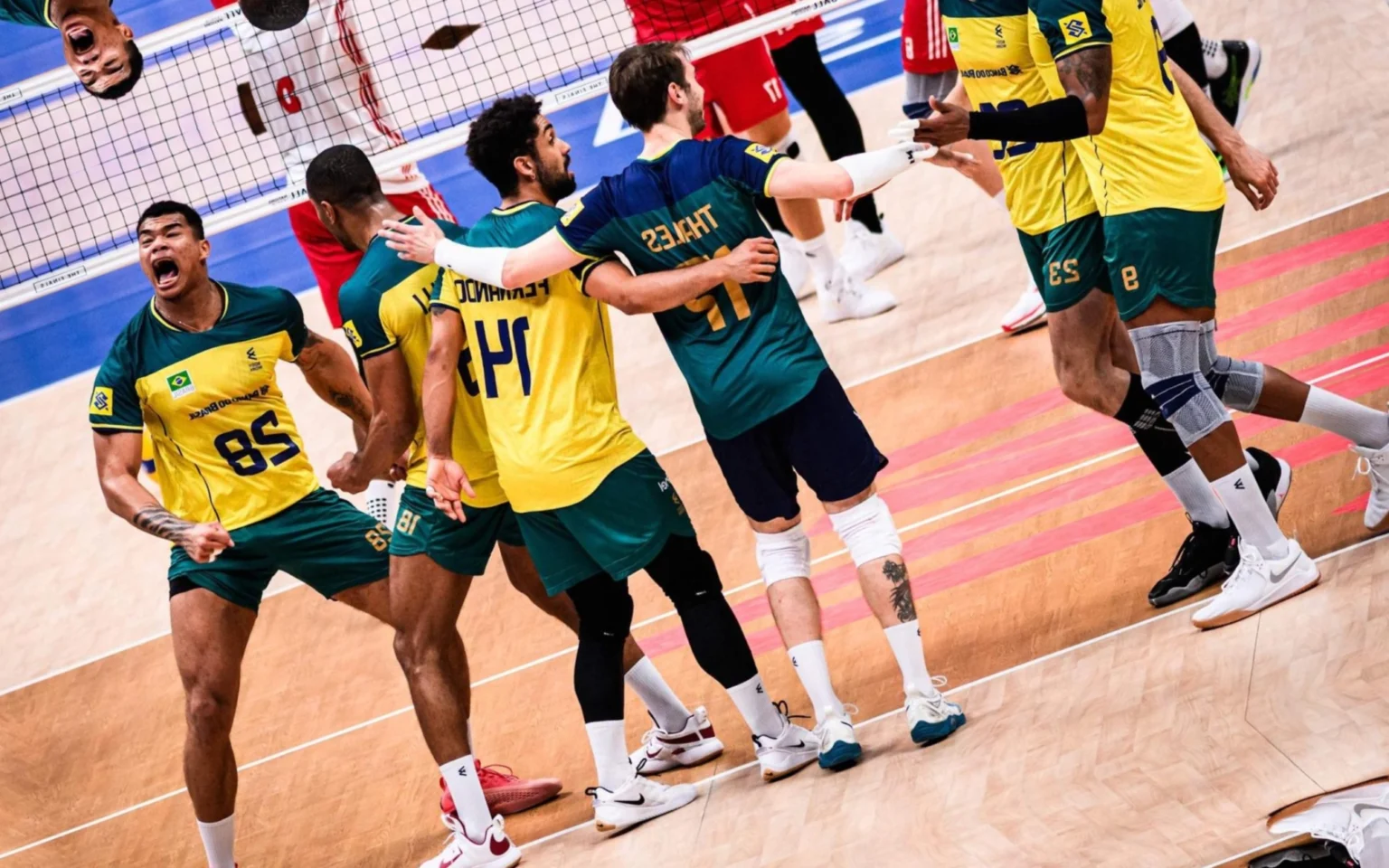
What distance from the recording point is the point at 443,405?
5340 millimetres

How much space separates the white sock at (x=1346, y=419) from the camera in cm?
535

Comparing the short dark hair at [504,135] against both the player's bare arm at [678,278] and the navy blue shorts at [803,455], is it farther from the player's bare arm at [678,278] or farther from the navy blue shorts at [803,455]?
the navy blue shorts at [803,455]

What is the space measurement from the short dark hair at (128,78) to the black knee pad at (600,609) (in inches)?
148

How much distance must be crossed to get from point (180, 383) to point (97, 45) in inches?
108

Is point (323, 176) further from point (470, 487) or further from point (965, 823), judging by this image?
point (965, 823)

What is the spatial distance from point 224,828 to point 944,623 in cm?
266

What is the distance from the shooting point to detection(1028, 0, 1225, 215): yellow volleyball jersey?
5102 millimetres

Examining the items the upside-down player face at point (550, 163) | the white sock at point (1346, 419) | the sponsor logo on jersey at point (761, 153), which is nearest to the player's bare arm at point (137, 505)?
the upside-down player face at point (550, 163)

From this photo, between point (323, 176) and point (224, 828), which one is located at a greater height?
point (323, 176)

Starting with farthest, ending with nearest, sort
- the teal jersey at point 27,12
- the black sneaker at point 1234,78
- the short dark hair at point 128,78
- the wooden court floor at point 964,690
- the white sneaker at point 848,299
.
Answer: the white sneaker at point 848,299, the black sneaker at point 1234,78, the teal jersey at point 27,12, the short dark hair at point 128,78, the wooden court floor at point 964,690

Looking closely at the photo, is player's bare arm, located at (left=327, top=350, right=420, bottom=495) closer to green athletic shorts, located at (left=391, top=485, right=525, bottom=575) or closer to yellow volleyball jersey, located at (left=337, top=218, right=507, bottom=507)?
yellow volleyball jersey, located at (left=337, top=218, right=507, bottom=507)

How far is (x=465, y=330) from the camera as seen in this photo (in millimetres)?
5367

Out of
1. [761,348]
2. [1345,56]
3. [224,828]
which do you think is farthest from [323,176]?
[1345,56]

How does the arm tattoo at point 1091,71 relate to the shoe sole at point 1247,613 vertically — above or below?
above
